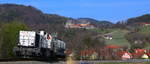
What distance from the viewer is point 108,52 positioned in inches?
4289

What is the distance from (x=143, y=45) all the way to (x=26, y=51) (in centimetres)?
12341

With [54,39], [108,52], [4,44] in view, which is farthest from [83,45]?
[54,39]

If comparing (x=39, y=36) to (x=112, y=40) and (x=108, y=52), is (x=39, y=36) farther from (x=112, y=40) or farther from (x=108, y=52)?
(x=112, y=40)

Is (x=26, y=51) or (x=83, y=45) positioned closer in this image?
(x=26, y=51)

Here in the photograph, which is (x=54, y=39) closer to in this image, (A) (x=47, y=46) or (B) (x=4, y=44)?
(A) (x=47, y=46)

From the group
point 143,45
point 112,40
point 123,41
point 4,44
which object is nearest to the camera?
point 4,44

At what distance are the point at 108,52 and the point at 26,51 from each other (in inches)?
2582

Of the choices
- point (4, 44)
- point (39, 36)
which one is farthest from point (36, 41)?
point (4, 44)

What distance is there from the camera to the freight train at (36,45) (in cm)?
4550

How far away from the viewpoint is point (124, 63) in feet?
165

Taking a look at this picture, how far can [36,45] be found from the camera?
46781 millimetres

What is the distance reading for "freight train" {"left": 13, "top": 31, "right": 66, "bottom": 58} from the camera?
45.5 metres

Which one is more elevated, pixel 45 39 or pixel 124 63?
pixel 45 39

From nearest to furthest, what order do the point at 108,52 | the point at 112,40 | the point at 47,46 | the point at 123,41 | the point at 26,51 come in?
the point at 26,51 → the point at 47,46 → the point at 108,52 → the point at 123,41 → the point at 112,40
